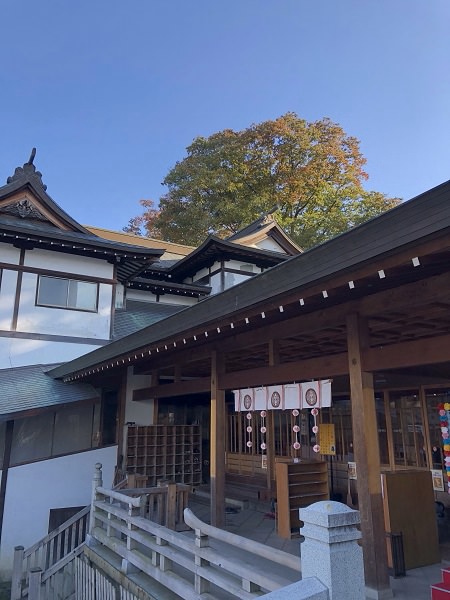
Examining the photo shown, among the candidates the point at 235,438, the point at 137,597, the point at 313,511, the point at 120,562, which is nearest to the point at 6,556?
the point at 120,562

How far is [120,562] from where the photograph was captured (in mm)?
5863

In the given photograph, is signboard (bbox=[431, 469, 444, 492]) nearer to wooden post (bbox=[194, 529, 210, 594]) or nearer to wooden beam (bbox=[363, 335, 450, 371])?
wooden beam (bbox=[363, 335, 450, 371])

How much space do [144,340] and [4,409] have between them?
3.16 metres

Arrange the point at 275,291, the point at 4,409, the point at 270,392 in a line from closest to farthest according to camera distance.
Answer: the point at 275,291 < the point at 270,392 < the point at 4,409

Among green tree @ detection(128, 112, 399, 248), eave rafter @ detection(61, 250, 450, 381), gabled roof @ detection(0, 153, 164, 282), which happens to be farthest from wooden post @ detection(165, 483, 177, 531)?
green tree @ detection(128, 112, 399, 248)

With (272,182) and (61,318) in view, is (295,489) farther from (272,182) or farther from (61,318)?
(272,182)

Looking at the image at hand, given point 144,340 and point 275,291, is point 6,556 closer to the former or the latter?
point 144,340

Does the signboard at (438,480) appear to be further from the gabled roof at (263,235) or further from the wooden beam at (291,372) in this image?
the gabled roof at (263,235)

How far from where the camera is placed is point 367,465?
14.1 feet

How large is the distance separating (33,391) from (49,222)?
514 centimetres

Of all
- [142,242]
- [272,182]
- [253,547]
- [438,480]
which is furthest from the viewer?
[272,182]

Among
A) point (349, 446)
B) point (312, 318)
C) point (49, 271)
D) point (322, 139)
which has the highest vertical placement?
point (322, 139)

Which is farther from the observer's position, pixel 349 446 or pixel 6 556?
pixel 349 446

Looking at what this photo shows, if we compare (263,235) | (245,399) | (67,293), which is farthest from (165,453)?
(263,235)
